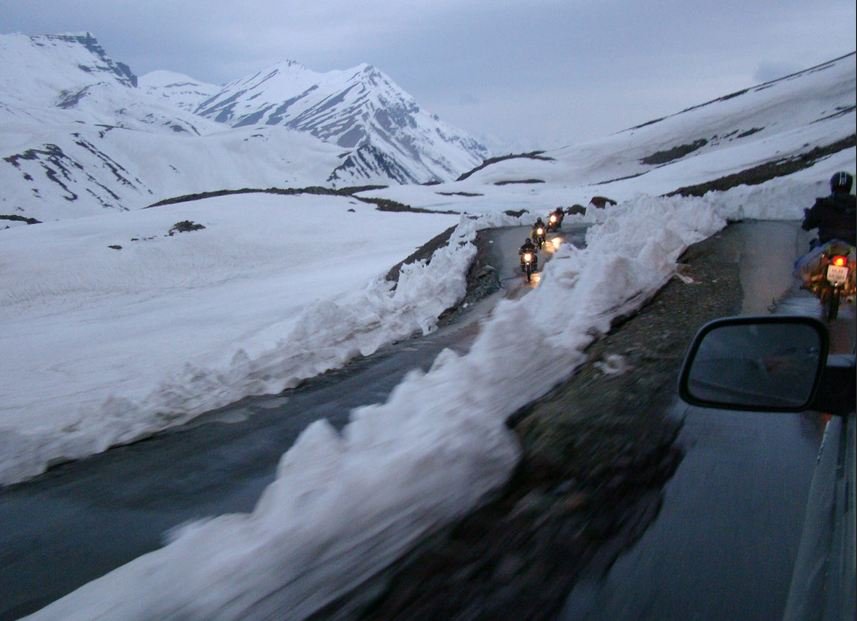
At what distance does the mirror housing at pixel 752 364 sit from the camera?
1992 mm

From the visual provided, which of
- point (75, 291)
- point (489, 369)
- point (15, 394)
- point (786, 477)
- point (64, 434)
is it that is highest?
point (75, 291)

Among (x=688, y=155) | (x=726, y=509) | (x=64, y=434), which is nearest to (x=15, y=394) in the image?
(x=64, y=434)

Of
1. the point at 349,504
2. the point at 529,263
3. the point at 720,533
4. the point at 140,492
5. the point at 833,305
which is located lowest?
the point at 833,305

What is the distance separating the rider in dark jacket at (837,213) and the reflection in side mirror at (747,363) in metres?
5.70

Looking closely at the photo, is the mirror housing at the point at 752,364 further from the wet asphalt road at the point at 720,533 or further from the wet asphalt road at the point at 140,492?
the wet asphalt road at the point at 140,492

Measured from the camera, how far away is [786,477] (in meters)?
3.08

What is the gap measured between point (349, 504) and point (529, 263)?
44.9ft

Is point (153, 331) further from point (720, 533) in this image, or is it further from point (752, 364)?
point (752, 364)

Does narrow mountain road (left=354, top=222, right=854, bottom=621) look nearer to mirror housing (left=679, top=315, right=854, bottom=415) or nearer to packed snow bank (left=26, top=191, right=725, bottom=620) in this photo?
packed snow bank (left=26, top=191, right=725, bottom=620)

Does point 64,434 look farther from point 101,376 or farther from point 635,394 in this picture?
point 635,394

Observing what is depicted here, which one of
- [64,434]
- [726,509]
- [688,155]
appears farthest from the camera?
[688,155]

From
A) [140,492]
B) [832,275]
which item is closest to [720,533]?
[140,492]

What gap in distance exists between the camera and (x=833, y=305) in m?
6.71

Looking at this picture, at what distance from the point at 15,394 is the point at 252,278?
13943 mm
